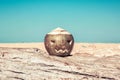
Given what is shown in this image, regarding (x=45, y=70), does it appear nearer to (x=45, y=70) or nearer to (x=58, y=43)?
(x=45, y=70)

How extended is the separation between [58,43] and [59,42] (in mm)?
91

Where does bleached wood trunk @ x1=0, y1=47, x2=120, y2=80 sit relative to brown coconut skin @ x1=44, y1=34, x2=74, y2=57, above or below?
above

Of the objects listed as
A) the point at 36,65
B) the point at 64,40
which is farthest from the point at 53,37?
the point at 36,65

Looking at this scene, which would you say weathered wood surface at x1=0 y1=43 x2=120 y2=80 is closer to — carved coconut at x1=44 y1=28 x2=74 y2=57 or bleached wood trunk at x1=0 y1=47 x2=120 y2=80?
bleached wood trunk at x1=0 y1=47 x2=120 y2=80

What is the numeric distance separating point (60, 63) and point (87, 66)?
0.94m

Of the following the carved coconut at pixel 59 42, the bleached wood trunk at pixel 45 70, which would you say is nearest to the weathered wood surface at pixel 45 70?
the bleached wood trunk at pixel 45 70

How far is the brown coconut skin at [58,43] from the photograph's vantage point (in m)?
18.0

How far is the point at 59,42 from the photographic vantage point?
1808cm

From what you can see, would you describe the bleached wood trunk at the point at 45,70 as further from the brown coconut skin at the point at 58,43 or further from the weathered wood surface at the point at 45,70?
the brown coconut skin at the point at 58,43

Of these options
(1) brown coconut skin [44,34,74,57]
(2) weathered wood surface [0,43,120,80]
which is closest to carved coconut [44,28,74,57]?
(1) brown coconut skin [44,34,74,57]

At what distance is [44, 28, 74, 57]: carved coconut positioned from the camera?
18.0m

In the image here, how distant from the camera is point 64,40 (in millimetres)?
18078

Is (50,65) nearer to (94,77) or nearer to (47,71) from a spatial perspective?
(47,71)

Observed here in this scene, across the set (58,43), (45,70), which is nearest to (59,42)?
(58,43)
